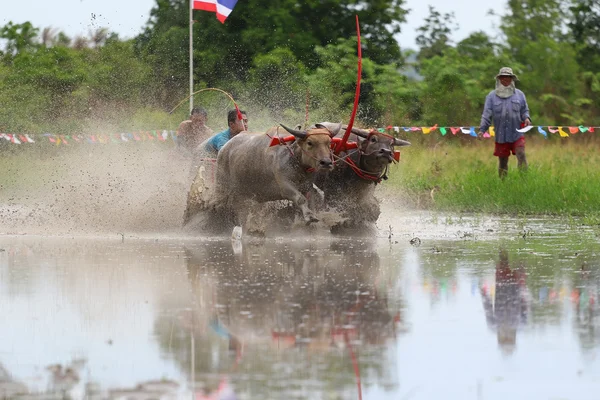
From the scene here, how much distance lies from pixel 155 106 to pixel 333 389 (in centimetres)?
2848

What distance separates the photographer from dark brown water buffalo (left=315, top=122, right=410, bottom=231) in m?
14.5

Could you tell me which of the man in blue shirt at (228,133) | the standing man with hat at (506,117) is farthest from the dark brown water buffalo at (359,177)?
the standing man with hat at (506,117)

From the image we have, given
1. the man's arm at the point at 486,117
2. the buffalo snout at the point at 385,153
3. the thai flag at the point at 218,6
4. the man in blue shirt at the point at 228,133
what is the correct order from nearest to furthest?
the buffalo snout at the point at 385,153 → the man in blue shirt at the point at 228,133 → the man's arm at the point at 486,117 → the thai flag at the point at 218,6

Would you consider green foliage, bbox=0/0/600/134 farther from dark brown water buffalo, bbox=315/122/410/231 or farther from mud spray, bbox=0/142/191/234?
dark brown water buffalo, bbox=315/122/410/231

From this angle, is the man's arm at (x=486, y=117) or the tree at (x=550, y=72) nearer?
the man's arm at (x=486, y=117)

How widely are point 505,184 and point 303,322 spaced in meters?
12.1

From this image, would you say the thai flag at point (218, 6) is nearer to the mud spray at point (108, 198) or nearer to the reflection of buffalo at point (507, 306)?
the mud spray at point (108, 198)

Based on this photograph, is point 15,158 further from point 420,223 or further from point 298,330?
point 298,330

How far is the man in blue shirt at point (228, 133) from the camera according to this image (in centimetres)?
1683

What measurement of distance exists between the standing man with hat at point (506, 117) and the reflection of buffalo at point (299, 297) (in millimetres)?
8632

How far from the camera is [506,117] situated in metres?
20.7

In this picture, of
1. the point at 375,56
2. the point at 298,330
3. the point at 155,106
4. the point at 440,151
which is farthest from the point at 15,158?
the point at 298,330

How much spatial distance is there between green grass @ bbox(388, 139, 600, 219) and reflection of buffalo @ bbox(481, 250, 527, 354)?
230 inches

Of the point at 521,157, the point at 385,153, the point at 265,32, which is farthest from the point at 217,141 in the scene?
the point at 265,32
